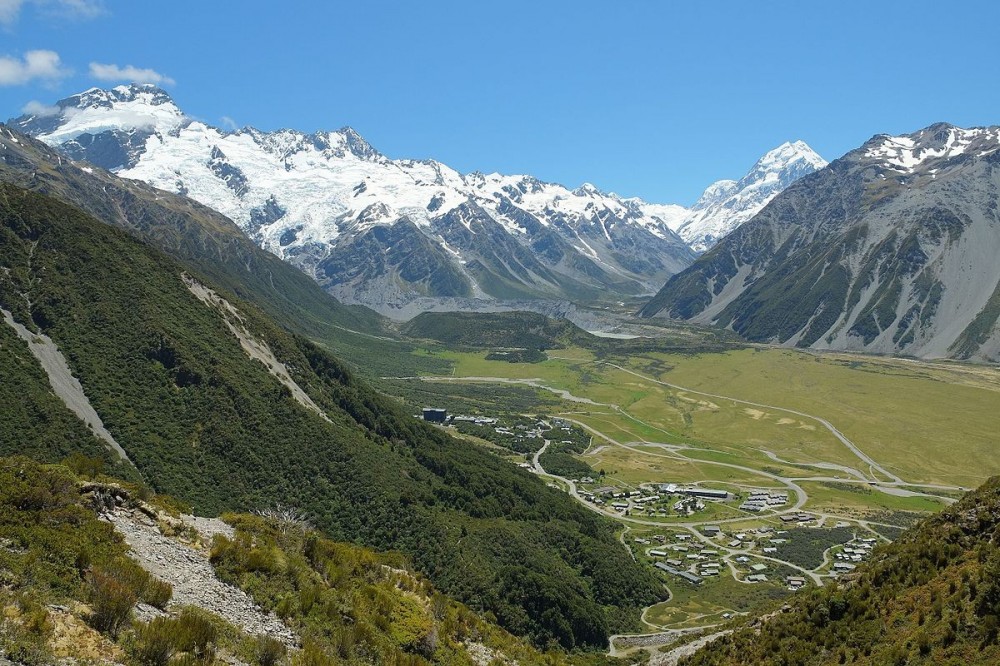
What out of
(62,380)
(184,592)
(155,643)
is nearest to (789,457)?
(62,380)

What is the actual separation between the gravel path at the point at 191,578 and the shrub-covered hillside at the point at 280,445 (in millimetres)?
43686

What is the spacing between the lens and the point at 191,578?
2409 centimetres

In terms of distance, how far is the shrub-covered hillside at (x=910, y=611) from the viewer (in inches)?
1032

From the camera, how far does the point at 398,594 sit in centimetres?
3191

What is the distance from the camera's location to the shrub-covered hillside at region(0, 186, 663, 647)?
7194cm

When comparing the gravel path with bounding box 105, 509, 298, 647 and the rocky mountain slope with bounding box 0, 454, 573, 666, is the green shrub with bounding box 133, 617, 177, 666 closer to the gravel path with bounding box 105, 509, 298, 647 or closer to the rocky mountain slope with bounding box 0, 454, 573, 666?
the rocky mountain slope with bounding box 0, 454, 573, 666

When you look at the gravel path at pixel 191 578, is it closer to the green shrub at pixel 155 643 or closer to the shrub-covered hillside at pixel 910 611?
the green shrub at pixel 155 643

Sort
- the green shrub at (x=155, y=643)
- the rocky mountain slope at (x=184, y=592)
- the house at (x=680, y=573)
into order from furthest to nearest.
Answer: the house at (x=680, y=573)
the rocky mountain slope at (x=184, y=592)
the green shrub at (x=155, y=643)

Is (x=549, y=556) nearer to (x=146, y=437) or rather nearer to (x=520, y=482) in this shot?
(x=520, y=482)

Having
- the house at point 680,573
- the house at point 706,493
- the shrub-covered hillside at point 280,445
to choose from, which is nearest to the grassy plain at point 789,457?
the house at point 680,573

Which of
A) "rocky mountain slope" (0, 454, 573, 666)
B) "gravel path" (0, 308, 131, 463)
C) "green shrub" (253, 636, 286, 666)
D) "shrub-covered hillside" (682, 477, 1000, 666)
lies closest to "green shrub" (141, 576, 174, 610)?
"rocky mountain slope" (0, 454, 573, 666)

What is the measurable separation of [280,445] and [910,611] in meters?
71.5

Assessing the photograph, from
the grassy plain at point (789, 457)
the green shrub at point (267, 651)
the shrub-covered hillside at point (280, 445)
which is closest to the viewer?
the green shrub at point (267, 651)

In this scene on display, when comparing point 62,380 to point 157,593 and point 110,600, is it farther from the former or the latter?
point 110,600
